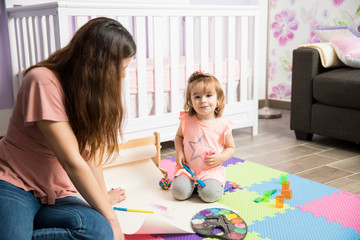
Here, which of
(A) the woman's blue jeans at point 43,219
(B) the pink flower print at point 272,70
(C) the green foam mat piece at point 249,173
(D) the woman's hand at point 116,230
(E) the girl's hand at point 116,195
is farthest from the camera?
(B) the pink flower print at point 272,70

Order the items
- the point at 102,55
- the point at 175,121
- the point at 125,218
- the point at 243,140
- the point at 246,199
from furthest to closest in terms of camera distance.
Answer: the point at 243,140 < the point at 175,121 < the point at 246,199 < the point at 125,218 < the point at 102,55

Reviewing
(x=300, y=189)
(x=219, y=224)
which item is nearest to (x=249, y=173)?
(x=300, y=189)

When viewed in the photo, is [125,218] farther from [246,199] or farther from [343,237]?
[343,237]

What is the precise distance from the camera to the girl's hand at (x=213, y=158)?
1.65 meters

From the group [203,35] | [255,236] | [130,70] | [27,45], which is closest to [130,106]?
[130,70]

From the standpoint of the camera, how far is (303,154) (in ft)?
7.39

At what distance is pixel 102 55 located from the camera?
99 centimetres

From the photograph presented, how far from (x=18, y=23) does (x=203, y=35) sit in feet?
Answer: 3.64

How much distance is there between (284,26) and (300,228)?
2512 mm

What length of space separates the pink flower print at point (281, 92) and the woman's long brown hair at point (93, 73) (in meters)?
2.74

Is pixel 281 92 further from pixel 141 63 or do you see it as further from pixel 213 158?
pixel 213 158

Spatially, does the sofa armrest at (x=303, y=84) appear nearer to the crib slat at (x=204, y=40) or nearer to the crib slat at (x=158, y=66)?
the crib slat at (x=204, y=40)

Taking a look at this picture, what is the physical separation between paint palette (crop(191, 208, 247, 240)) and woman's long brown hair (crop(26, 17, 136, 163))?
50 cm

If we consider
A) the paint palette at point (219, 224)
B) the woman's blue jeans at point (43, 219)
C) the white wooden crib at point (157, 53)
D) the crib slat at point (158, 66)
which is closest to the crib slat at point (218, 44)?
the white wooden crib at point (157, 53)
